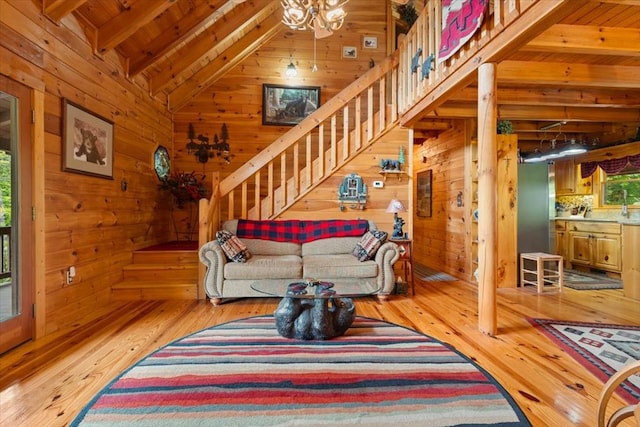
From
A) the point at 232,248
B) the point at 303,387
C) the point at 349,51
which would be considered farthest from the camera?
the point at 349,51

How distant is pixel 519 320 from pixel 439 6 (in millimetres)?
3302

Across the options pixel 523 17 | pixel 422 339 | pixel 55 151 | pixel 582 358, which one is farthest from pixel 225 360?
pixel 523 17

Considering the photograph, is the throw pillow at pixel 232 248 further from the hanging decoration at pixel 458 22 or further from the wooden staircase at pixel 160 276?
the hanging decoration at pixel 458 22

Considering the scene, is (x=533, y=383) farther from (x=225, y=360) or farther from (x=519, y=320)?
(x=225, y=360)

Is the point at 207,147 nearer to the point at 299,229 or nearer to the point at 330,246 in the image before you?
the point at 299,229

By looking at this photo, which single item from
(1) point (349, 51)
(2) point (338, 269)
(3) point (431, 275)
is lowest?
(3) point (431, 275)

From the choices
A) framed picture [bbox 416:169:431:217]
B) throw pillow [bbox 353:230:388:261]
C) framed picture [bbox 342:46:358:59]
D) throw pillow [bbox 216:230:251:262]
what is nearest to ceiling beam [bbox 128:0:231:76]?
throw pillow [bbox 216:230:251:262]

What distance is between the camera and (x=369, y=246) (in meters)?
3.58

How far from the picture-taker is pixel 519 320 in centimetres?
285

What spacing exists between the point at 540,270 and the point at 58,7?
5778 mm

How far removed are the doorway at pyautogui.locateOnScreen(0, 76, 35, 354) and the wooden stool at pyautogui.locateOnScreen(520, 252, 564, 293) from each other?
17.7ft

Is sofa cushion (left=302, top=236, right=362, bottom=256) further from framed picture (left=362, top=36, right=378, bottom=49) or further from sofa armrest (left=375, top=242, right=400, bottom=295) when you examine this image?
framed picture (left=362, top=36, right=378, bottom=49)

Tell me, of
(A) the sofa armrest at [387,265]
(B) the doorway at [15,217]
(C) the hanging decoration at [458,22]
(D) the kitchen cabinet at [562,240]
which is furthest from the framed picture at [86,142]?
(D) the kitchen cabinet at [562,240]

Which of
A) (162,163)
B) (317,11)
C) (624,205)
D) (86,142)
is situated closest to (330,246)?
(317,11)
